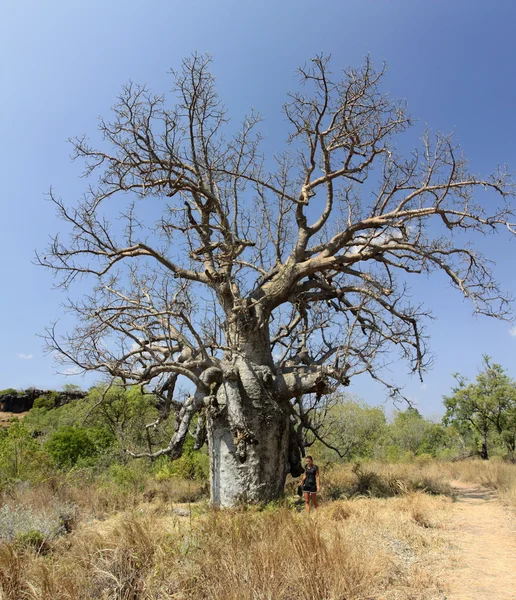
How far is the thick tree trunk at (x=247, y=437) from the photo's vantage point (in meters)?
7.63

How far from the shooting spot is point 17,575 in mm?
3141

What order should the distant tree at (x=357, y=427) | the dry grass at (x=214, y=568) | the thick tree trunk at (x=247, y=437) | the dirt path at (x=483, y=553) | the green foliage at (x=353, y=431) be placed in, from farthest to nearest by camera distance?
the distant tree at (x=357, y=427)
the green foliage at (x=353, y=431)
the thick tree trunk at (x=247, y=437)
the dirt path at (x=483, y=553)
the dry grass at (x=214, y=568)

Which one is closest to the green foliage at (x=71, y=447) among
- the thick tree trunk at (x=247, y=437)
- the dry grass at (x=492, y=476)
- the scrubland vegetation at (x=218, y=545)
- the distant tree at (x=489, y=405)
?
the scrubland vegetation at (x=218, y=545)

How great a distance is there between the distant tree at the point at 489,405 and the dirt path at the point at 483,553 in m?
→ 13.5

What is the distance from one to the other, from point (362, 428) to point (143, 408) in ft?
48.9

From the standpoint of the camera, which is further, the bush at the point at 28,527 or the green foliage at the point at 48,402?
the green foliage at the point at 48,402

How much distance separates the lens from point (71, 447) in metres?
13.8

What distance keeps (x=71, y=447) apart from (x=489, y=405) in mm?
18802

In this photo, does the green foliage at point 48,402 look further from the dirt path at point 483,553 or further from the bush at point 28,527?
the dirt path at point 483,553

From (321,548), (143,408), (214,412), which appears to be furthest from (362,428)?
(321,548)

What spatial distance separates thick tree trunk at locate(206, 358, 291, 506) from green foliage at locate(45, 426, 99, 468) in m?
7.49

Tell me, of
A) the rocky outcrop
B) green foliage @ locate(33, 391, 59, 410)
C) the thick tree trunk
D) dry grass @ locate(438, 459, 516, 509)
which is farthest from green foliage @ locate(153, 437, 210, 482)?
the rocky outcrop

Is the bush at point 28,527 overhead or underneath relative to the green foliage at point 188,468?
overhead

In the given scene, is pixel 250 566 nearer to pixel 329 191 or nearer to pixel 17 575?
pixel 17 575
